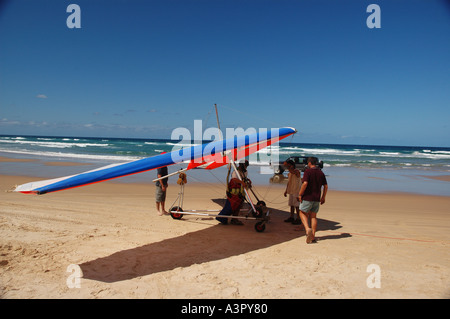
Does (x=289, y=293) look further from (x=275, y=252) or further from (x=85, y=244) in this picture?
(x=85, y=244)

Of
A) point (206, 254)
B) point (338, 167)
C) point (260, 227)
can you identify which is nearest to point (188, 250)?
point (206, 254)

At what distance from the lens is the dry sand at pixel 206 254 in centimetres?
373

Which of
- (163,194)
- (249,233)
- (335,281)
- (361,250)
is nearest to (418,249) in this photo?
(361,250)

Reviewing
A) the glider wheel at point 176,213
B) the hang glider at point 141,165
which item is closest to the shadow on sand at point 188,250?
the glider wheel at point 176,213

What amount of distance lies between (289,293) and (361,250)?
2.37 m

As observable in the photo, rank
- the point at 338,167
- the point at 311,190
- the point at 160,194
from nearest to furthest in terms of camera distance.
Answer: the point at 311,190, the point at 160,194, the point at 338,167

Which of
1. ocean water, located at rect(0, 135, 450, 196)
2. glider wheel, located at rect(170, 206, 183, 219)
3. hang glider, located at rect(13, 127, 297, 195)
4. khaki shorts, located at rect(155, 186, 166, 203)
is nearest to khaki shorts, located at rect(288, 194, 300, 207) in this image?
ocean water, located at rect(0, 135, 450, 196)

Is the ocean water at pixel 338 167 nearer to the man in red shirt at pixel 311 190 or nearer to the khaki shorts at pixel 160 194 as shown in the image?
the man in red shirt at pixel 311 190

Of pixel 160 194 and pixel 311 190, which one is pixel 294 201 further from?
pixel 160 194

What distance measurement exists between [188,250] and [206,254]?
0.39 metres

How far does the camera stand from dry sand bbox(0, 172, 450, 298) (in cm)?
373

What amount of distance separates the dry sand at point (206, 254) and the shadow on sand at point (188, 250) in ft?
0.06

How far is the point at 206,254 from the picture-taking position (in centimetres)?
491

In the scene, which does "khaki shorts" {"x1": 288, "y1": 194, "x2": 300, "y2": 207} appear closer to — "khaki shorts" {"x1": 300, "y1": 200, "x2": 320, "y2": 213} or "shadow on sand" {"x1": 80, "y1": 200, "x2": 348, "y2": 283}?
"shadow on sand" {"x1": 80, "y1": 200, "x2": 348, "y2": 283}
